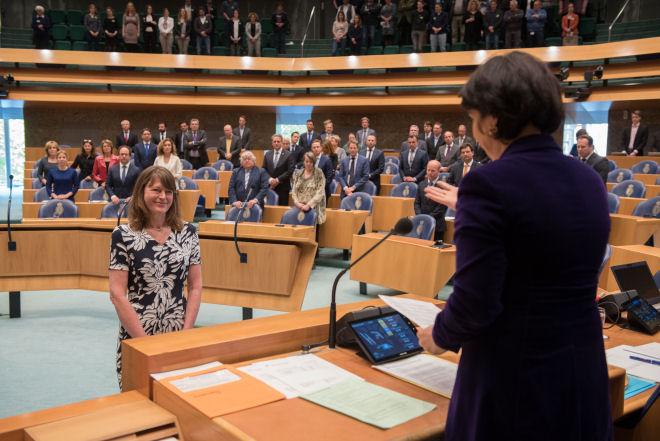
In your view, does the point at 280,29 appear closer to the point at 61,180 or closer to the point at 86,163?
the point at 86,163

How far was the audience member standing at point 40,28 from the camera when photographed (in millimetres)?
13703

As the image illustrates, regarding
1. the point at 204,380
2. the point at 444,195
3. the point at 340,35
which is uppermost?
the point at 340,35

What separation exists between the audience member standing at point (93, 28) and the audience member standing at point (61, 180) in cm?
779

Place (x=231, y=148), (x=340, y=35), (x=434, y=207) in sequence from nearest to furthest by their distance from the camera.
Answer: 1. (x=434, y=207)
2. (x=231, y=148)
3. (x=340, y=35)

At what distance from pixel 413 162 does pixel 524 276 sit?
7533mm

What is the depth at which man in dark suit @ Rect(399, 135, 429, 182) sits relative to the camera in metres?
8.49

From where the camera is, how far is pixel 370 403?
1505mm

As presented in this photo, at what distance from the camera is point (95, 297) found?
5621 millimetres

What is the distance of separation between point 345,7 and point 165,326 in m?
13.0

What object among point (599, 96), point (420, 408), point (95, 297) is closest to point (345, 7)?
point (599, 96)

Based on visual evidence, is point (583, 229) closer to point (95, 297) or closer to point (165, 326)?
point (165, 326)

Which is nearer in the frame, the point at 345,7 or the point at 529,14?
the point at 529,14

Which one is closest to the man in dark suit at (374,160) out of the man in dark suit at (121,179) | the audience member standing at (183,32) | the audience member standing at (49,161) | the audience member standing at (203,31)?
the man in dark suit at (121,179)

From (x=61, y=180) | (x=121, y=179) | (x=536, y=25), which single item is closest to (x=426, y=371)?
(x=121, y=179)
